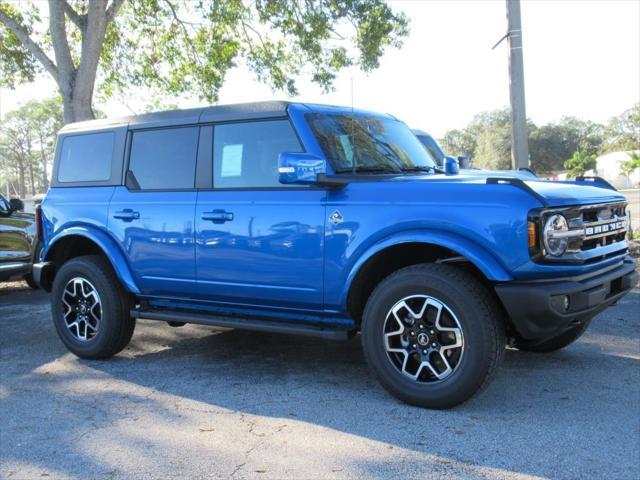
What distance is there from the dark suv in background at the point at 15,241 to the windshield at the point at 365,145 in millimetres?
5889

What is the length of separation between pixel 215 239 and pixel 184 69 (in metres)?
12.7

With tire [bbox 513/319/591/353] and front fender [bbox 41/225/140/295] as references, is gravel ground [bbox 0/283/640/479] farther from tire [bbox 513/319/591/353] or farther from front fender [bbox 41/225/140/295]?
front fender [bbox 41/225/140/295]

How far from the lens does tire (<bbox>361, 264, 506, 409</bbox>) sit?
3777 mm

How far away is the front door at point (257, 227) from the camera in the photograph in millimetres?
4359

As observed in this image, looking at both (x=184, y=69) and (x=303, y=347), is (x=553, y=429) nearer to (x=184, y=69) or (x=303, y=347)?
(x=303, y=347)

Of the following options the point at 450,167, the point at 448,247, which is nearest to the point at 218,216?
the point at 448,247

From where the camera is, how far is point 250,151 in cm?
480

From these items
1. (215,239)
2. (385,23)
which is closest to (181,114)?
(215,239)

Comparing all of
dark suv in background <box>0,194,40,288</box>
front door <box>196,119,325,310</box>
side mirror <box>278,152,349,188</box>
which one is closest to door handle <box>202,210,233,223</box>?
front door <box>196,119,325,310</box>

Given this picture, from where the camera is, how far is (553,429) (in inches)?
143

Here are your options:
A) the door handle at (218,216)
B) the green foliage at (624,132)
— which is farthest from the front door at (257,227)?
the green foliage at (624,132)

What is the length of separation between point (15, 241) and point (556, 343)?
25.2 feet

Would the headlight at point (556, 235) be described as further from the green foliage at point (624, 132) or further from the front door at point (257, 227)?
the green foliage at point (624, 132)

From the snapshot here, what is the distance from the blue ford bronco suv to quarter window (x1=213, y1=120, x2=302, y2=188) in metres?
0.01
